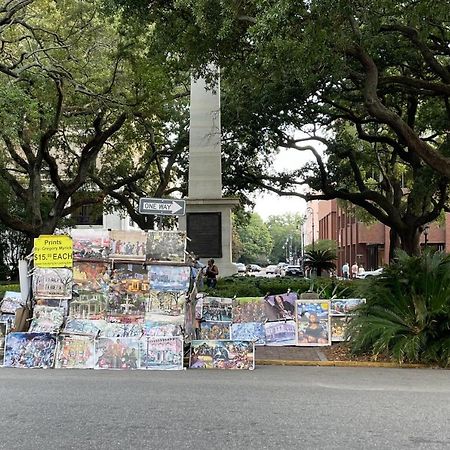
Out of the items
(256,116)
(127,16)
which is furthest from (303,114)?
(127,16)

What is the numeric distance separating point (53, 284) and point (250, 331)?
4.19 metres

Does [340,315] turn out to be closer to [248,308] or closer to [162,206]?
[248,308]

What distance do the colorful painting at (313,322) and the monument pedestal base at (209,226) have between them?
584 cm

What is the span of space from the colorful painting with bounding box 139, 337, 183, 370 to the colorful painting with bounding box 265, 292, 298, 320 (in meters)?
3.10

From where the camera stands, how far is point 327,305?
40.6 feet

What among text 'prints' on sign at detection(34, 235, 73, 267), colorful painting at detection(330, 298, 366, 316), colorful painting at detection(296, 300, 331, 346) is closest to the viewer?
text 'prints' on sign at detection(34, 235, 73, 267)

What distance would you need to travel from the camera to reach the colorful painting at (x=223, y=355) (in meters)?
10.0

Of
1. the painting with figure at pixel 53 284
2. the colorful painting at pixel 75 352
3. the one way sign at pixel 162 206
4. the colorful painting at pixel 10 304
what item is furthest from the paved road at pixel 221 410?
the one way sign at pixel 162 206

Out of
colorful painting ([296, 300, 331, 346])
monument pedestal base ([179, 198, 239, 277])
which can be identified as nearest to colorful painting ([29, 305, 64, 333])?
colorful painting ([296, 300, 331, 346])

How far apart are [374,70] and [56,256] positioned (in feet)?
25.1

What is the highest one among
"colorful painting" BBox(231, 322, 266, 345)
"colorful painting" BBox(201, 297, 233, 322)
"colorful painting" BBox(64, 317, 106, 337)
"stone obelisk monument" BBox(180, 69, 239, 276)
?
"stone obelisk monument" BBox(180, 69, 239, 276)

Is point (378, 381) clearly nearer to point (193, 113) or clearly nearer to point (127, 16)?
point (127, 16)

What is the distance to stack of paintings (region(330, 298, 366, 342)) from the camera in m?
12.5

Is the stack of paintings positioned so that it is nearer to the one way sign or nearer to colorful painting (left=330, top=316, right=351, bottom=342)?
colorful painting (left=330, top=316, right=351, bottom=342)
